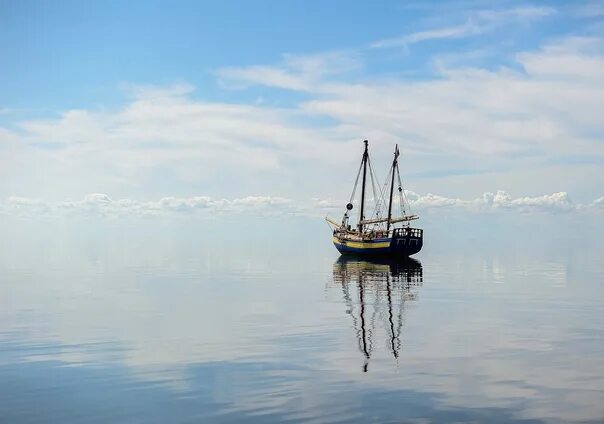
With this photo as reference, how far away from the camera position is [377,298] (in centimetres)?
5478

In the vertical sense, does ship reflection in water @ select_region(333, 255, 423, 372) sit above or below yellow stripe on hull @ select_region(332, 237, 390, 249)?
below

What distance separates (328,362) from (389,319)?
14701 millimetres

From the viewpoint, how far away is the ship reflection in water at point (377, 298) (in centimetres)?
3394

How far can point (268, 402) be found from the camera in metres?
21.1

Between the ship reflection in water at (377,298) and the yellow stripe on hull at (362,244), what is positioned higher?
the yellow stripe on hull at (362,244)

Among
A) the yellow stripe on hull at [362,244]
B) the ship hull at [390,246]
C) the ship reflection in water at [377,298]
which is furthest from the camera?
the yellow stripe on hull at [362,244]

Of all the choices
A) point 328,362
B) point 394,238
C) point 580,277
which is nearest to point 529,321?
point 328,362

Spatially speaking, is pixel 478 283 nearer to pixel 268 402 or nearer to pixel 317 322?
pixel 317 322

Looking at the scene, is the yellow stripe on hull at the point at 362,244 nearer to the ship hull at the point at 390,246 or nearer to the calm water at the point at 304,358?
the ship hull at the point at 390,246

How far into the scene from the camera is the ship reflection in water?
33938 mm

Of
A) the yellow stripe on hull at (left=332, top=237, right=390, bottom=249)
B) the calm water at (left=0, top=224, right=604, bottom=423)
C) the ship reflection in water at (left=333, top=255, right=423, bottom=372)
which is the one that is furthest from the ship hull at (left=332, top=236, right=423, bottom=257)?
the calm water at (left=0, top=224, right=604, bottom=423)

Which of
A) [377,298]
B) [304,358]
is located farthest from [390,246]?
[304,358]

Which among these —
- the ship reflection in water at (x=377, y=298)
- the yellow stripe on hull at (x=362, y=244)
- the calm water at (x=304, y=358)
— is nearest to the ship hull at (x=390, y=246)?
the yellow stripe on hull at (x=362, y=244)

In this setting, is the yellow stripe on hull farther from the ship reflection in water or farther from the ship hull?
the ship reflection in water
